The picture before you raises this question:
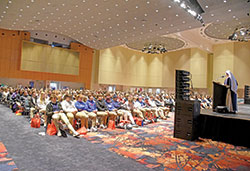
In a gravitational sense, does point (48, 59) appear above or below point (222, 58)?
below

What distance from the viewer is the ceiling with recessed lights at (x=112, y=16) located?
352 inches

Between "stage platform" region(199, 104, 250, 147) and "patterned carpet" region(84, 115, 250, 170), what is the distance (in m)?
0.20

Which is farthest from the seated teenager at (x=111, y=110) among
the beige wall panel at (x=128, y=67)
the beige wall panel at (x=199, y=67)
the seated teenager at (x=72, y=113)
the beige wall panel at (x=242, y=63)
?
the beige wall panel at (x=199, y=67)

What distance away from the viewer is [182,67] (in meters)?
22.1

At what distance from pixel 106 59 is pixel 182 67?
9437mm

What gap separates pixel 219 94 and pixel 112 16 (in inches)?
294

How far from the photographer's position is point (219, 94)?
6047mm

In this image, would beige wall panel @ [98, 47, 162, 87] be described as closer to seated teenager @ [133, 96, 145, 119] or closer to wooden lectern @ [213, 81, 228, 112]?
seated teenager @ [133, 96, 145, 119]

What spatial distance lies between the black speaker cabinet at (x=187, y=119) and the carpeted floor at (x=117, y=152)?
0.22 meters

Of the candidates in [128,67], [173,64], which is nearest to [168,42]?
[173,64]

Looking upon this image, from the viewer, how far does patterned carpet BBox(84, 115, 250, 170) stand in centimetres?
305

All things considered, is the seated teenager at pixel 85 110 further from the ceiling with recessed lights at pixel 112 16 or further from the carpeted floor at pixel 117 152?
the ceiling with recessed lights at pixel 112 16

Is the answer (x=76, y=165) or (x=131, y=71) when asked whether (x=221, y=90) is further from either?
(x=131, y=71)

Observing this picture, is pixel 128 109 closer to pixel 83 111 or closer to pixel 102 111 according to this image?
pixel 102 111
